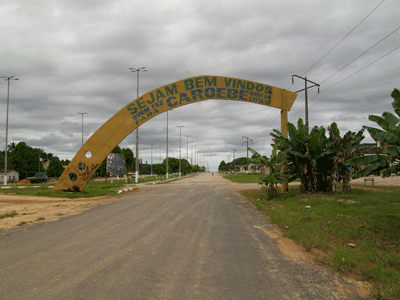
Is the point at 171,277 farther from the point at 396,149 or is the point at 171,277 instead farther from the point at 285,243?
the point at 396,149

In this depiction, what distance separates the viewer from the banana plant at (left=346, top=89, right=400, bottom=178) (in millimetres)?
8938

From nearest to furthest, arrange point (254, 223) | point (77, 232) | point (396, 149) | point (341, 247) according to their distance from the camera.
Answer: point (341, 247), point (77, 232), point (396, 149), point (254, 223)

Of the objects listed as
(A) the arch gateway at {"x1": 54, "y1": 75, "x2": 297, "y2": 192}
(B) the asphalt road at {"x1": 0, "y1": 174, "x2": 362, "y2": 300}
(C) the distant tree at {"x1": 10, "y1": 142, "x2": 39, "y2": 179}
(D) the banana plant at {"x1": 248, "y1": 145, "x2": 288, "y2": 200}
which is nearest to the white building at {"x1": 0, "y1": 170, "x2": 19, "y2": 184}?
(C) the distant tree at {"x1": 10, "y1": 142, "x2": 39, "y2": 179}

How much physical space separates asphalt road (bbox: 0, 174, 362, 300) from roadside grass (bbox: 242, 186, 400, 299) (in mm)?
716

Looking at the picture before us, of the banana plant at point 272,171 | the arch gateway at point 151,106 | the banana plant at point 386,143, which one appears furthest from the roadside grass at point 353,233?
the arch gateway at point 151,106

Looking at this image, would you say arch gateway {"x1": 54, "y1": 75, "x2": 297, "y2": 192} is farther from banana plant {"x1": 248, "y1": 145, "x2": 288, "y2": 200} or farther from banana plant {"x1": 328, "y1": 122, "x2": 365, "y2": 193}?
banana plant {"x1": 328, "y1": 122, "x2": 365, "y2": 193}

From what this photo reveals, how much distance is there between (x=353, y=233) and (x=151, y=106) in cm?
1627

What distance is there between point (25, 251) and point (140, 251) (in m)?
2.54

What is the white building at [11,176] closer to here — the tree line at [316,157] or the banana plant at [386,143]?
the tree line at [316,157]

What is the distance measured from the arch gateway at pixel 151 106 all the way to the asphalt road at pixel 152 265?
12462 mm

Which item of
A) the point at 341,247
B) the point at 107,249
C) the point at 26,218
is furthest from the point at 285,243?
the point at 26,218

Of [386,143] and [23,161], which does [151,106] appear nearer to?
[386,143]

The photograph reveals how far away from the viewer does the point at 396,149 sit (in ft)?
28.9

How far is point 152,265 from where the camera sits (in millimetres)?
5387
